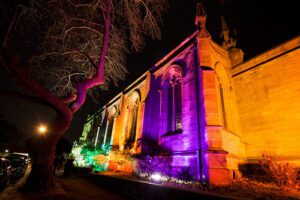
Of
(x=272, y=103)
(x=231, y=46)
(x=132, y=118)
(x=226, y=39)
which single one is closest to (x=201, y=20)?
(x=226, y=39)

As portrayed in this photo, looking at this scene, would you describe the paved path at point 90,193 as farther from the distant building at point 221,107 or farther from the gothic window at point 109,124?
the gothic window at point 109,124

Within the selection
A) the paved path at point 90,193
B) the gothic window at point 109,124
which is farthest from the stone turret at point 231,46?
the gothic window at point 109,124

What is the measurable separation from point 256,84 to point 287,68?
197cm

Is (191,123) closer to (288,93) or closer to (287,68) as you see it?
(288,93)

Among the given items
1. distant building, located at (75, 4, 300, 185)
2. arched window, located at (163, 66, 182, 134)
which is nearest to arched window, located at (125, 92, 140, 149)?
distant building, located at (75, 4, 300, 185)

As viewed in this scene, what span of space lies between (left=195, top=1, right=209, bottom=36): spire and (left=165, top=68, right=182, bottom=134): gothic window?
3.39 metres

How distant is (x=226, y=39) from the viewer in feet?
52.0

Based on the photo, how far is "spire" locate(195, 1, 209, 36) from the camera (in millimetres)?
12541

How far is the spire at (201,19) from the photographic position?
12541 mm

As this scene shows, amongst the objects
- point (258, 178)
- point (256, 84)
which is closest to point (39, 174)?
point (258, 178)

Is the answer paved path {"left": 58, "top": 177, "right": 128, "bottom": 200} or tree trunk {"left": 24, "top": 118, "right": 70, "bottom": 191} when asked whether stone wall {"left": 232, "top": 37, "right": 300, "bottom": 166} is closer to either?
paved path {"left": 58, "top": 177, "right": 128, "bottom": 200}

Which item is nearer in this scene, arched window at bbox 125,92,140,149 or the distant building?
the distant building

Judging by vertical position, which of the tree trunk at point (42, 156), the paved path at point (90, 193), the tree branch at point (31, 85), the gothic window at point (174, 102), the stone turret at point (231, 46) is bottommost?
the paved path at point (90, 193)

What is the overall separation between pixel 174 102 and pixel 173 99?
10.6 inches
